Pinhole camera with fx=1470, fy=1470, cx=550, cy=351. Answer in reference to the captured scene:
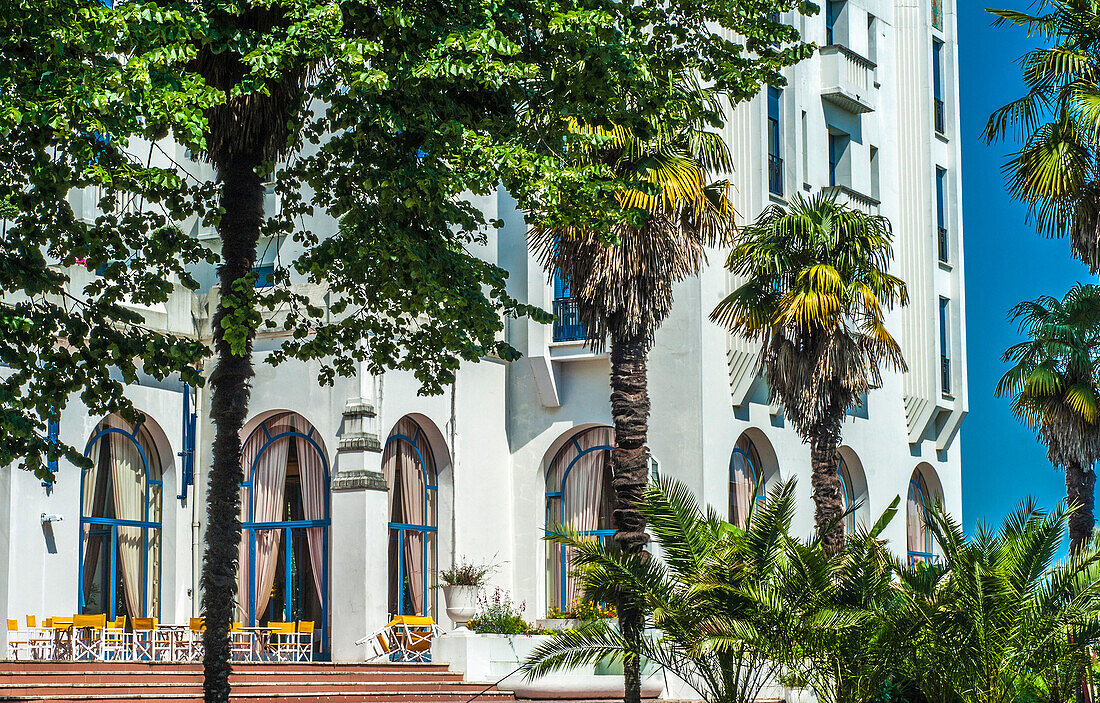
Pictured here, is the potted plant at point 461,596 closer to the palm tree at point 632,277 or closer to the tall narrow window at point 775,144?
the palm tree at point 632,277

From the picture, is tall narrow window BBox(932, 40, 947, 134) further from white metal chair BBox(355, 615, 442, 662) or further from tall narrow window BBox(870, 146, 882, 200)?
white metal chair BBox(355, 615, 442, 662)

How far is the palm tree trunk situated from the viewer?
33938 mm

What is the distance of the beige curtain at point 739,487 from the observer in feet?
94.1

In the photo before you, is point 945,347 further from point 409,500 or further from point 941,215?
point 409,500

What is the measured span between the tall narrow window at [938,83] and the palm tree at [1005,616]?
22.0 m

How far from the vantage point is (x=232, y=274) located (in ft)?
44.9

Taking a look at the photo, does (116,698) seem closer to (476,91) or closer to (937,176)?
(476,91)

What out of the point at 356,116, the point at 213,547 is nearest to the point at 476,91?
the point at 356,116

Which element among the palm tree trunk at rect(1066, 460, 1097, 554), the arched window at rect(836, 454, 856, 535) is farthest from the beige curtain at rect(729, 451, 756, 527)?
the palm tree trunk at rect(1066, 460, 1097, 554)

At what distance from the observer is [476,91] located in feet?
44.3

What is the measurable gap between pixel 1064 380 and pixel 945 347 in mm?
2948

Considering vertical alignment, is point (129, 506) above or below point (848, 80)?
below

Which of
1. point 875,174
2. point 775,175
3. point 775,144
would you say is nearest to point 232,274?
point 775,175

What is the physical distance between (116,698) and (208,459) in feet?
26.7
